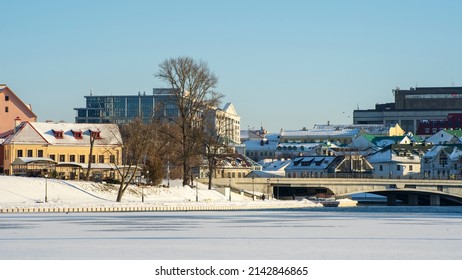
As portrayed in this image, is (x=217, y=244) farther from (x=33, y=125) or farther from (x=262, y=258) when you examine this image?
(x=33, y=125)

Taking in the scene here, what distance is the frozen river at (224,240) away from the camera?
37.1 meters

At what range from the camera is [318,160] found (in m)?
177

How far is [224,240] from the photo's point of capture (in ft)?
143

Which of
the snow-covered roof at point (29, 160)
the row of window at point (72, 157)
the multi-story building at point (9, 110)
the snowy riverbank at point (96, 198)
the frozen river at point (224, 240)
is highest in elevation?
the multi-story building at point (9, 110)

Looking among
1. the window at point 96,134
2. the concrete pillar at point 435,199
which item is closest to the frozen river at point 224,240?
the window at point 96,134

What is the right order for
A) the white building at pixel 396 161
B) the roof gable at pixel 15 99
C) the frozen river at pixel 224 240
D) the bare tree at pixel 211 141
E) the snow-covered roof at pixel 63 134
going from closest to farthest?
the frozen river at pixel 224 240, the bare tree at pixel 211 141, the snow-covered roof at pixel 63 134, the roof gable at pixel 15 99, the white building at pixel 396 161

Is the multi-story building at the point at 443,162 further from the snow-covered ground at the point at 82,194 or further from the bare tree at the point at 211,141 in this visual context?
the snow-covered ground at the point at 82,194

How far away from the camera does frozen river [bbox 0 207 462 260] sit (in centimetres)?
3712

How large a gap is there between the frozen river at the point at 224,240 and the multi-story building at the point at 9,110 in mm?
69072

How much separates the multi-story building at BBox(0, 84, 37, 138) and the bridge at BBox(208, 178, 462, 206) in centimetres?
2670

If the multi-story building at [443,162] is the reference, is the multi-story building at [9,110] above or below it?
above

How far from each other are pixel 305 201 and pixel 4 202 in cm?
4139

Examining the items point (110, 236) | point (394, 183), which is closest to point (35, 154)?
point (394, 183)

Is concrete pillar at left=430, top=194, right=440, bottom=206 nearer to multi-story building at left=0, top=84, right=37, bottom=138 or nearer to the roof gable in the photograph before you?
the roof gable
